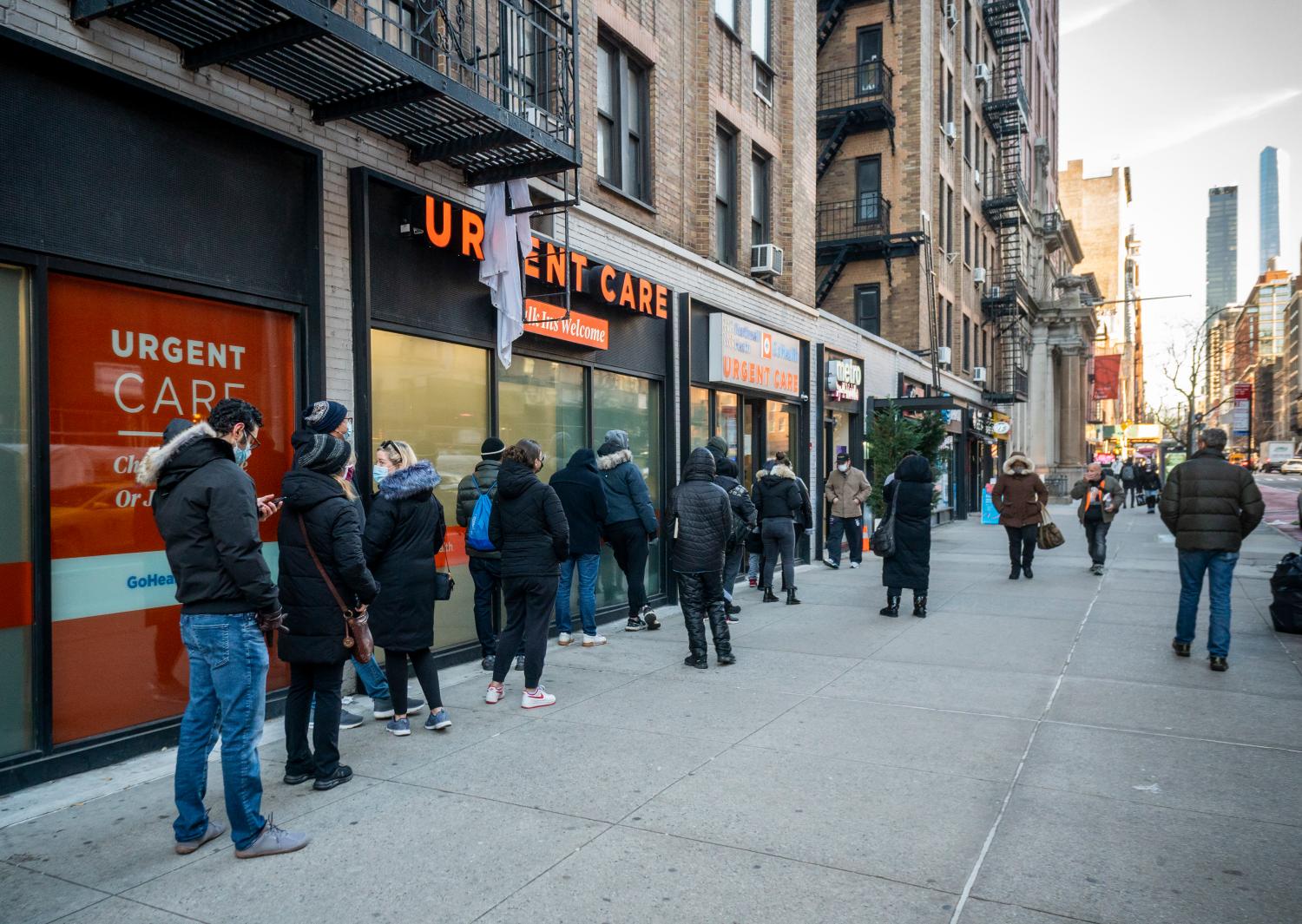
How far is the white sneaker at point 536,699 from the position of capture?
631 centimetres

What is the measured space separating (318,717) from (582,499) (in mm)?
3723

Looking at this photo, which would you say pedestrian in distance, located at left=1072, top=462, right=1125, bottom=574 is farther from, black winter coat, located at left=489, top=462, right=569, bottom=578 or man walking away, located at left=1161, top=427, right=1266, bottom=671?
black winter coat, located at left=489, top=462, right=569, bottom=578

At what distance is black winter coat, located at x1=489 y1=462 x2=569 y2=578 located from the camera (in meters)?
6.28

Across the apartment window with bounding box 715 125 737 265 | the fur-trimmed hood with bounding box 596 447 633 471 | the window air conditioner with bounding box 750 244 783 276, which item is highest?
the apartment window with bounding box 715 125 737 265

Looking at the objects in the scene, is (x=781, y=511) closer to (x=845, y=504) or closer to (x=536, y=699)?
(x=845, y=504)

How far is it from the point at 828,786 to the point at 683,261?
8.05 m

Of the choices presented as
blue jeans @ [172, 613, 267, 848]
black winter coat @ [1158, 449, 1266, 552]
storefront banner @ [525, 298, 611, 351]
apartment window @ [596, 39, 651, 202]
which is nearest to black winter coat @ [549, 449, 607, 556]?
storefront banner @ [525, 298, 611, 351]

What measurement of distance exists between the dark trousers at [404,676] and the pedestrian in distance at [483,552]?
1487 mm

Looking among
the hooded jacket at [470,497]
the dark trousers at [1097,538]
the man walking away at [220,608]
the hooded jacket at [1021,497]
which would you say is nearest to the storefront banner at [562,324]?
the hooded jacket at [470,497]

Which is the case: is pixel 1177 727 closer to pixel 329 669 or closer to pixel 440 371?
pixel 329 669

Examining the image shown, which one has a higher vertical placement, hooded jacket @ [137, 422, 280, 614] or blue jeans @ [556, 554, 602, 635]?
hooded jacket @ [137, 422, 280, 614]

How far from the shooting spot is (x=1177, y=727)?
19.1 feet

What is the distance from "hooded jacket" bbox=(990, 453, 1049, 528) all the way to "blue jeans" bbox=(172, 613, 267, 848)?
36.9 feet

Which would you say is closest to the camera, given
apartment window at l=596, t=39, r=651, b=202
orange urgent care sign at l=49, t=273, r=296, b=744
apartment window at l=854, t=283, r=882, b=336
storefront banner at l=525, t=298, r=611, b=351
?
orange urgent care sign at l=49, t=273, r=296, b=744
